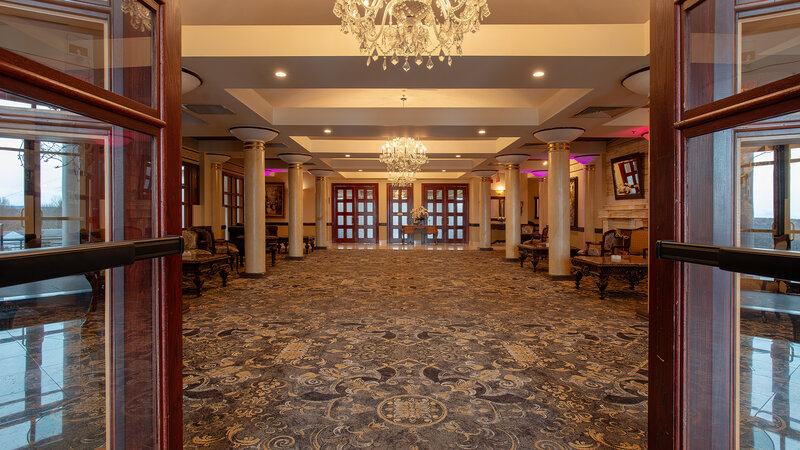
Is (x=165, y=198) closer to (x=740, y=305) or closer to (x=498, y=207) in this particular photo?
(x=740, y=305)

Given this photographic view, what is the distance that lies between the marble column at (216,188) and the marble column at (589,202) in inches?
459

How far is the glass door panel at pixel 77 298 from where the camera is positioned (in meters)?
0.85

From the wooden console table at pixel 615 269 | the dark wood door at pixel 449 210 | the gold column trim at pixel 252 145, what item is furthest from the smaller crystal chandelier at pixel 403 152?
the dark wood door at pixel 449 210

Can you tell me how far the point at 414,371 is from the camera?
302 centimetres

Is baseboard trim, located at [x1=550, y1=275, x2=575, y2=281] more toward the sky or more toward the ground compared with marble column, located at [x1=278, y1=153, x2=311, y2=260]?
more toward the ground

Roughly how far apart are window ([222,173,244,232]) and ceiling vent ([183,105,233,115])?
661cm

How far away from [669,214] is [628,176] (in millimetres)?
9832

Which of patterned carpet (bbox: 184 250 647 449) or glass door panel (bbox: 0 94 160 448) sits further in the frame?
patterned carpet (bbox: 184 250 647 449)

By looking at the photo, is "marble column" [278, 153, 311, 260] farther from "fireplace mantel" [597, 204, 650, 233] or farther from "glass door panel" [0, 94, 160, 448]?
"glass door panel" [0, 94, 160, 448]

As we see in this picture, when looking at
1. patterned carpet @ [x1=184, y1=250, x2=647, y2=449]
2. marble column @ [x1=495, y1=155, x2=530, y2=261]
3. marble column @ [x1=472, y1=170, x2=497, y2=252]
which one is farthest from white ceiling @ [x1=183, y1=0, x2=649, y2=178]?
marble column @ [x1=472, y1=170, x2=497, y2=252]

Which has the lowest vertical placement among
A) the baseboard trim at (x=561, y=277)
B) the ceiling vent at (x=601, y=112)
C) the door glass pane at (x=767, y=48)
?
the baseboard trim at (x=561, y=277)

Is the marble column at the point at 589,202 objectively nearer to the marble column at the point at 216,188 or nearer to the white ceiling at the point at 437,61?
the white ceiling at the point at 437,61

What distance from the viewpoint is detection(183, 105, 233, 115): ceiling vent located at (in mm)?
6500

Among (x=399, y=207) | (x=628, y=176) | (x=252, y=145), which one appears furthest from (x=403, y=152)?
(x=399, y=207)
